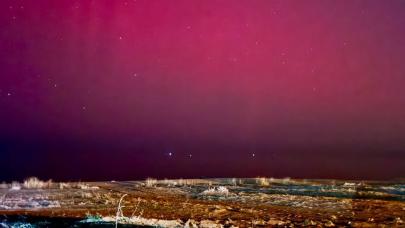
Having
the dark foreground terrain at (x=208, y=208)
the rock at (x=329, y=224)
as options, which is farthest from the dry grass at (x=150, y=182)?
Answer: the rock at (x=329, y=224)

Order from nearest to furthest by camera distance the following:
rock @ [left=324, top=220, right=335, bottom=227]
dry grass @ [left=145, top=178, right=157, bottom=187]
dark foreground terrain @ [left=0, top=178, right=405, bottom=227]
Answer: rock @ [left=324, top=220, right=335, bottom=227] < dark foreground terrain @ [left=0, top=178, right=405, bottom=227] < dry grass @ [left=145, top=178, right=157, bottom=187]

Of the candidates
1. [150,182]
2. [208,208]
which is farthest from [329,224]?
[150,182]

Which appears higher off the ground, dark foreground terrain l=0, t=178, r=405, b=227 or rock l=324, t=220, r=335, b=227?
dark foreground terrain l=0, t=178, r=405, b=227

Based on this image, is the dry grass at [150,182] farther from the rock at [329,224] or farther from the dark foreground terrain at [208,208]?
the rock at [329,224]

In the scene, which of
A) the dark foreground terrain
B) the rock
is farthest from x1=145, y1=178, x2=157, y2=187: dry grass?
the rock

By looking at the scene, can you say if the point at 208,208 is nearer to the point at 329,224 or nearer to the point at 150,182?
the point at 329,224

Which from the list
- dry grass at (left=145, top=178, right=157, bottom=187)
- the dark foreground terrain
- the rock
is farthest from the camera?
dry grass at (left=145, top=178, right=157, bottom=187)

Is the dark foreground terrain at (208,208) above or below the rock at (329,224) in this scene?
above

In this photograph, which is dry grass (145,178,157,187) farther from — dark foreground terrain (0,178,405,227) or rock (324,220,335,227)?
rock (324,220,335,227)
